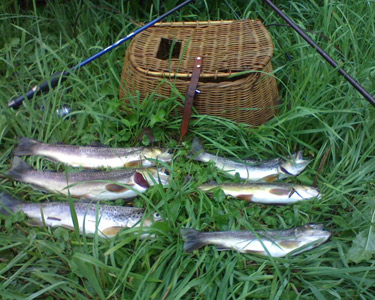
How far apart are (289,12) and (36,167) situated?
276 centimetres

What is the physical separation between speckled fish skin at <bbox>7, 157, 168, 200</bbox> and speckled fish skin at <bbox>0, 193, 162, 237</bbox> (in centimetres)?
14

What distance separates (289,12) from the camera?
3.84m

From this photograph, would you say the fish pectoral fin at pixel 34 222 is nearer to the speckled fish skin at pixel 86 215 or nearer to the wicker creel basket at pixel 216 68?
the speckled fish skin at pixel 86 215

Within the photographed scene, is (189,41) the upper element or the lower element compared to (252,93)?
upper

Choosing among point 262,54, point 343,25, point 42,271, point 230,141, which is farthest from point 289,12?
point 42,271

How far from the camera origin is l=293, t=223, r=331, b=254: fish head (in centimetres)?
222

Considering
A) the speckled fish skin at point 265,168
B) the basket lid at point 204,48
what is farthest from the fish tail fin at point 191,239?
the basket lid at point 204,48

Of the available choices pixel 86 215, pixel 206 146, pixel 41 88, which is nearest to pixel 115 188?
pixel 86 215

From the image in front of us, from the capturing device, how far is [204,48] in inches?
115

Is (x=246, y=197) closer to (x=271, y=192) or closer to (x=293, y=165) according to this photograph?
(x=271, y=192)

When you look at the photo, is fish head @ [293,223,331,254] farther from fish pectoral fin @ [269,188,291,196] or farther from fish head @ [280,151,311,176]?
fish head @ [280,151,311,176]

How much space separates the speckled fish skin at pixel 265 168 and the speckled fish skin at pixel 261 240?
1.79 feet

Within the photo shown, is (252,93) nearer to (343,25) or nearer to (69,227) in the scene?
(343,25)

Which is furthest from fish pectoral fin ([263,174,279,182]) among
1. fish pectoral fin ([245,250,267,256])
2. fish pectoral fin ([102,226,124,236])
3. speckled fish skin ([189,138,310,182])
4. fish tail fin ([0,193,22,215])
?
fish tail fin ([0,193,22,215])
